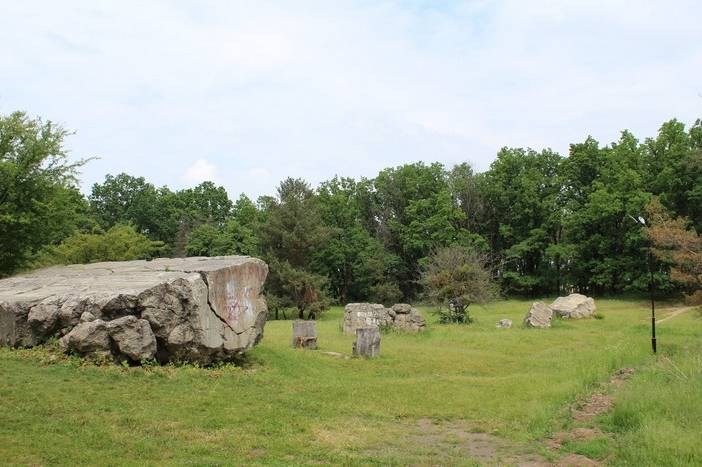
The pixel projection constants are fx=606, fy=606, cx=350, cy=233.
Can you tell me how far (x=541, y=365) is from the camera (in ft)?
55.9

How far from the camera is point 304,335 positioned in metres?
18.4

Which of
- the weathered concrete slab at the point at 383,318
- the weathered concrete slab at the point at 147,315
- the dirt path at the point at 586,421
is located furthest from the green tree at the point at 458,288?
the weathered concrete slab at the point at 147,315

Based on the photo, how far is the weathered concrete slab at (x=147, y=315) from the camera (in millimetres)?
12547

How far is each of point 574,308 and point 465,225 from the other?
2667 cm

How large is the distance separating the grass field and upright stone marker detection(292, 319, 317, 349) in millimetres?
1796

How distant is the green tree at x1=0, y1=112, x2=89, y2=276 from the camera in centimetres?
2075

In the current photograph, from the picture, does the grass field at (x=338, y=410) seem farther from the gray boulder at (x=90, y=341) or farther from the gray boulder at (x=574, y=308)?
the gray boulder at (x=574, y=308)

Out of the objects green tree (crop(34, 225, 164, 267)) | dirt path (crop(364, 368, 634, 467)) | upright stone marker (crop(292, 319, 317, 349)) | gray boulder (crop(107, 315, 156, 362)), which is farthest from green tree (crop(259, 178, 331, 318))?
dirt path (crop(364, 368, 634, 467))

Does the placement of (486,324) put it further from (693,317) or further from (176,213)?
(176,213)

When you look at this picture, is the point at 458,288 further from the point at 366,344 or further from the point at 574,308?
the point at 366,344

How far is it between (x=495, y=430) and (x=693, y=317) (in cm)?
2319


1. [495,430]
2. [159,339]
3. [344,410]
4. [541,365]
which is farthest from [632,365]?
[159,339]

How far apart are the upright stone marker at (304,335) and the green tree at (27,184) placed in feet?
32.7

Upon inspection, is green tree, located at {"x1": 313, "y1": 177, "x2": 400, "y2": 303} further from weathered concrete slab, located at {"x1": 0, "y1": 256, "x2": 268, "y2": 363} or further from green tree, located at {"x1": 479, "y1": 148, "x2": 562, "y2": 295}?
weathered concrete slab, located at {"x1": 0, "y1": 256, "x2": 268, "y2": 363}
